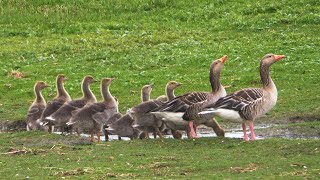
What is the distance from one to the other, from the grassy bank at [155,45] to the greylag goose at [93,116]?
331cm

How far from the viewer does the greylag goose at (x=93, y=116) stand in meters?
20.9

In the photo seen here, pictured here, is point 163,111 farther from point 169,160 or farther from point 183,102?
point 169,160

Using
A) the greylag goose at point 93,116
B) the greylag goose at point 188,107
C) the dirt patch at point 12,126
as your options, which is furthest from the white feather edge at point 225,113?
the dirt patch at point 12,126

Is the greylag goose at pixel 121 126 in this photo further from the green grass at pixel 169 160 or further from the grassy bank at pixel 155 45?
the grassy bank at pixel 155 45

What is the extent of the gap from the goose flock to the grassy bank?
2.57 metres

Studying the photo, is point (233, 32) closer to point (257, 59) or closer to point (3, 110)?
point (257, 59)

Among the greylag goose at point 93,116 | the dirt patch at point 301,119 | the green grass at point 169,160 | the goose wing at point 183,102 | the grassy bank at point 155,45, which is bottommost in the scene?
the green grass at point 169,160

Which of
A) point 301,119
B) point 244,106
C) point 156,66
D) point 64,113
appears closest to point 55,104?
point 64,113

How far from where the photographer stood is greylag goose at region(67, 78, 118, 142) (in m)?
20.9

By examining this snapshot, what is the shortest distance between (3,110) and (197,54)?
7931 mm

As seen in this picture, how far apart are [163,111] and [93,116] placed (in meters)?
2.25

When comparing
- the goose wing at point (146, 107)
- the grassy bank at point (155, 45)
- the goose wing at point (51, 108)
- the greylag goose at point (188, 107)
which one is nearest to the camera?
the greylag goose at point (188, 107)

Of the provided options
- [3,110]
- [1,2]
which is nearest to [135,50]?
[3,110]

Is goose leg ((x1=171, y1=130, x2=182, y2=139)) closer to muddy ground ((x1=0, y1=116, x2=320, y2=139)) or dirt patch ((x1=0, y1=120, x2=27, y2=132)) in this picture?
muddy ground ((x1=0, y1=116, x2=320, y2=139))
